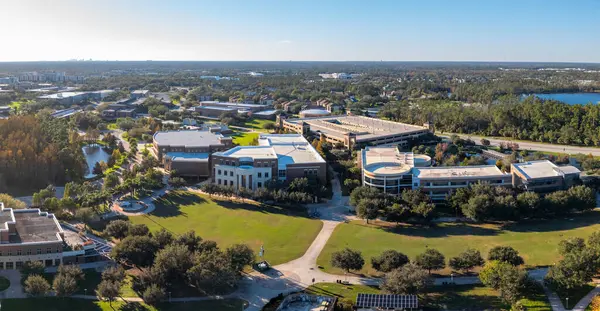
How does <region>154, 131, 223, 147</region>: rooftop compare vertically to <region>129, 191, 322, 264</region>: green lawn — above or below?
above

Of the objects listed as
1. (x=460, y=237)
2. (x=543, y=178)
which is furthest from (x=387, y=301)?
(x=543, y=178)

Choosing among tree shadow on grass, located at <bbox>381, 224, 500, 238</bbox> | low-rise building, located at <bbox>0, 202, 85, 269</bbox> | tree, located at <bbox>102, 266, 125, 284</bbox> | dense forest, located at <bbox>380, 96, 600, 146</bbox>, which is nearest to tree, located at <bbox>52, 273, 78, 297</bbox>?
tree, located at <bbox>102, 266, 125, 284</bbox>

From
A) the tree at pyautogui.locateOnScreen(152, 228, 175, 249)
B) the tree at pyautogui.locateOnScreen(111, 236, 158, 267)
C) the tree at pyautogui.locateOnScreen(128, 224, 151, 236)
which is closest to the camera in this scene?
the tree at pyautogui.locateOnScreen(111, 236, 158, 267)

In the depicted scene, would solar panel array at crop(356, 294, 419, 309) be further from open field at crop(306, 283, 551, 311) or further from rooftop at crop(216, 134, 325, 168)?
rooftop at crop(216, 134, 325, 168)

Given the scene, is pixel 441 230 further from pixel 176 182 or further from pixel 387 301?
pixel 176 182

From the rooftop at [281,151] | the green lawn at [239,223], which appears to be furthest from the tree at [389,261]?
the rooftop at [281,151]

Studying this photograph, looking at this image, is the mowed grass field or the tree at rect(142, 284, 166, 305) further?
the mowed grass field
